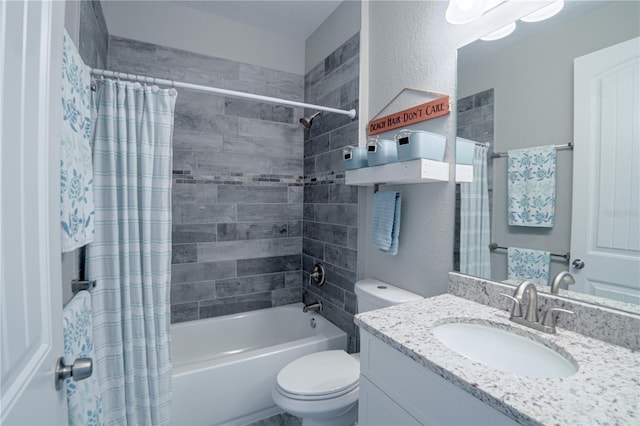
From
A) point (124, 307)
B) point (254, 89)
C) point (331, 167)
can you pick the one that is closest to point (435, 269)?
point (331, 167)

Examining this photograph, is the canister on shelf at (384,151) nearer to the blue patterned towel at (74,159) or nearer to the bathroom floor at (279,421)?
the blue patterned towel at (74,159)

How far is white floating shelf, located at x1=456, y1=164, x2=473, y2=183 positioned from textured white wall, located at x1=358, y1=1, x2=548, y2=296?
51 millimetres

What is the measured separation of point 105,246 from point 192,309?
1097 mm

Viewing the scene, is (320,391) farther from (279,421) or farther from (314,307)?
(314,307)

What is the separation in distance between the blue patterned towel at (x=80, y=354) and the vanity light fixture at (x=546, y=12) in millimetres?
1845

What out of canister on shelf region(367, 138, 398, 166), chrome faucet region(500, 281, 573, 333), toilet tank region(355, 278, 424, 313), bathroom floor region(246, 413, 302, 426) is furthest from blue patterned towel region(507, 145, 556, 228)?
bathroom floor region(246, 413, 302, 426)

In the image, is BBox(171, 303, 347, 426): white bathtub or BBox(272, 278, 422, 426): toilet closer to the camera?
BBox(272, 278, 422, 426): toilet

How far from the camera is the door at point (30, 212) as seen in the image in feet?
1.36

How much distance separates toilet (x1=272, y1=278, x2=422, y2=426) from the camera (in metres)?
1.37

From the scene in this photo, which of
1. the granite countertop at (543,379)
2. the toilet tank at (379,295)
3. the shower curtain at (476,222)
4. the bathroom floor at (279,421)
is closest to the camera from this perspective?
the granite countertop at (543,379)

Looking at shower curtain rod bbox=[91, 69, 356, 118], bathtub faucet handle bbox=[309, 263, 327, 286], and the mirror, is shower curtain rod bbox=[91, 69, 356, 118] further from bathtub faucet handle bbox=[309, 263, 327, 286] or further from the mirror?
bathtub faucet handle bbox=[309, 263, 327, 286]

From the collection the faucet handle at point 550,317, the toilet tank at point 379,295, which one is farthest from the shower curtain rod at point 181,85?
the faucet handle at point 550,317

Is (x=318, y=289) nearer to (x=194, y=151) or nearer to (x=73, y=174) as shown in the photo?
(x=194, y=151)

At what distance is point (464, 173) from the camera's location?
1.37 meters
